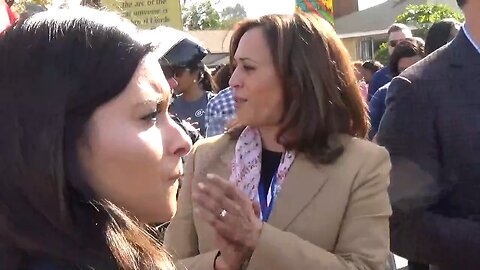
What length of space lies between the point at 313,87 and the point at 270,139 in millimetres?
243

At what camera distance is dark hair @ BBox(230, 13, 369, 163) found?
2455 mm

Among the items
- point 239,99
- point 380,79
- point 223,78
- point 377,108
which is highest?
point 239,99

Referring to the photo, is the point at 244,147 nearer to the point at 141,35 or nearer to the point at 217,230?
the point at 217,230

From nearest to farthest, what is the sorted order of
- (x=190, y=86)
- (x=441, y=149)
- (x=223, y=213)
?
(x=223, y=213) < (x=441, y=149) < (x=190, y=86)

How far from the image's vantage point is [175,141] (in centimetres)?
138

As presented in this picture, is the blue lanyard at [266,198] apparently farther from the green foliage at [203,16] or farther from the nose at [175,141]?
the green foliage at [203,16]

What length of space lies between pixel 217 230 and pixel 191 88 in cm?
325

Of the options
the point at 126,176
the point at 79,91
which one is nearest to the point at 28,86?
the point at 79,91

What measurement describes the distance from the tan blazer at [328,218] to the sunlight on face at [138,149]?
94 centimetres

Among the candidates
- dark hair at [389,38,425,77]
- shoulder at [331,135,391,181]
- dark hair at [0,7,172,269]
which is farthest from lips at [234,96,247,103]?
dark hair at [389,38,425,77]

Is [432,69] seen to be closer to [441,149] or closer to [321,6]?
[441,149]

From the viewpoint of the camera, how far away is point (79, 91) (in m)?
1.26

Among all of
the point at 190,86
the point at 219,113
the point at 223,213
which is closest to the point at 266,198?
the point at 223,213

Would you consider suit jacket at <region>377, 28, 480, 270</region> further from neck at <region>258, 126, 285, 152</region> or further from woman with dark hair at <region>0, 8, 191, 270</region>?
woman with dark hair at <region>0, 8, 191, 270</region>
